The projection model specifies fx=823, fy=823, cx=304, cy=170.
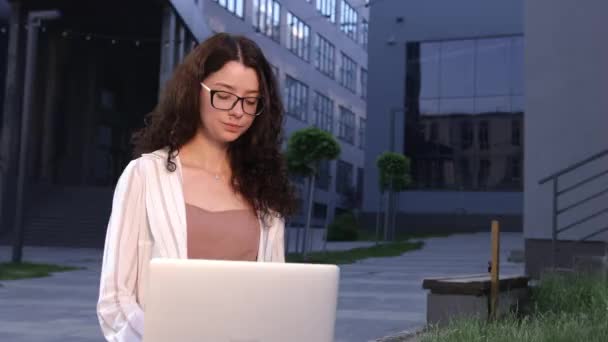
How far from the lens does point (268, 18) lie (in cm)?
3816

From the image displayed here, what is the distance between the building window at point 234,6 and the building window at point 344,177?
17.8m

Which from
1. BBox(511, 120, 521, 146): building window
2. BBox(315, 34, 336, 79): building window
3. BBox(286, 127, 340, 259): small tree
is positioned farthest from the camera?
BBox(315, 34, 336, 79): building window

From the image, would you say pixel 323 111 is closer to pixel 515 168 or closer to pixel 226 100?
pixel 515 168

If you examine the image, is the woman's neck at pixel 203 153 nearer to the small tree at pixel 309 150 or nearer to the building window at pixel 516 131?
the small tree at pixel 309 150

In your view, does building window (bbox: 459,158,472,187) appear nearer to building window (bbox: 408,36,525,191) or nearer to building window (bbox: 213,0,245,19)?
building window (bbox: 408,36,525,191)

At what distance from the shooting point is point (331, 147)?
18.3m

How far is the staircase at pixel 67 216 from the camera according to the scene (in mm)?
24266

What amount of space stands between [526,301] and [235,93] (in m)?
5.51

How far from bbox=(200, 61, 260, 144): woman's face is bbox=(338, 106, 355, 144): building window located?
48.6 meters

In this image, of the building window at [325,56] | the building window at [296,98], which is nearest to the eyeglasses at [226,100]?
the building window at [296,98]

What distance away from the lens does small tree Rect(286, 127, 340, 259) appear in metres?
18.2

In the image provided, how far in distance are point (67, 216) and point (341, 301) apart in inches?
701

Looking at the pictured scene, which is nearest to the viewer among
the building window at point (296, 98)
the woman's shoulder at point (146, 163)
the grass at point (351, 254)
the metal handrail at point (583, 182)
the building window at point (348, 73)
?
the woman's shoulder at point (146, 163)

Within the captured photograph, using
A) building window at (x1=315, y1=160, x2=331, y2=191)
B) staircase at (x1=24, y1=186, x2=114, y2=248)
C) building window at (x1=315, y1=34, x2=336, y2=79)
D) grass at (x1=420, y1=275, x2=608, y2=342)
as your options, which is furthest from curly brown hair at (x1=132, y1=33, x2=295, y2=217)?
building window at (x1=315, y1=160, x2=331, y2=191)
